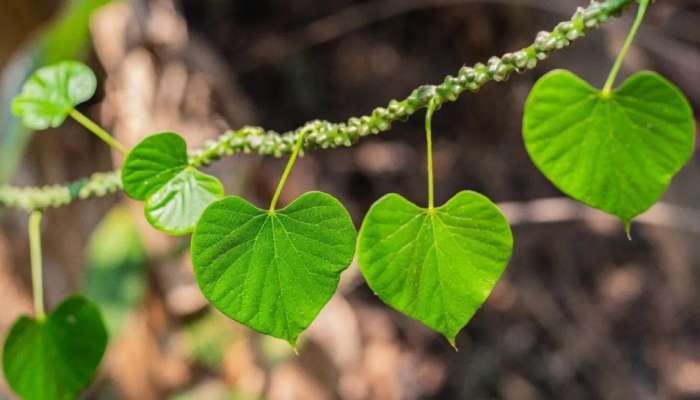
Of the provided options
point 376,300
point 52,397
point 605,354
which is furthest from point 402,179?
point 52,397

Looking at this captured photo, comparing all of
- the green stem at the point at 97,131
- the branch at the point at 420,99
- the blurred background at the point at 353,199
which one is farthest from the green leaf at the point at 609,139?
the blurred background at the point at 353,199

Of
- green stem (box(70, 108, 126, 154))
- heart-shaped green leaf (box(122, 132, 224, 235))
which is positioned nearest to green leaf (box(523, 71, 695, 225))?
heart-shaped green leaf (box(122, 132, 224, 235))

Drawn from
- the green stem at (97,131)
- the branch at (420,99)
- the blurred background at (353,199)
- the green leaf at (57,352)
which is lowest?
the blurred background at (353,199)

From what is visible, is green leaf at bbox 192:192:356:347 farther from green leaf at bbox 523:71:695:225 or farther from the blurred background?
the blurred background

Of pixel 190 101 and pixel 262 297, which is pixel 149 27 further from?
pixel 262 297

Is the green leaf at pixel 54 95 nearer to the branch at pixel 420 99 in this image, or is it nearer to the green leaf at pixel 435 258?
the branch at pixel 420 99
